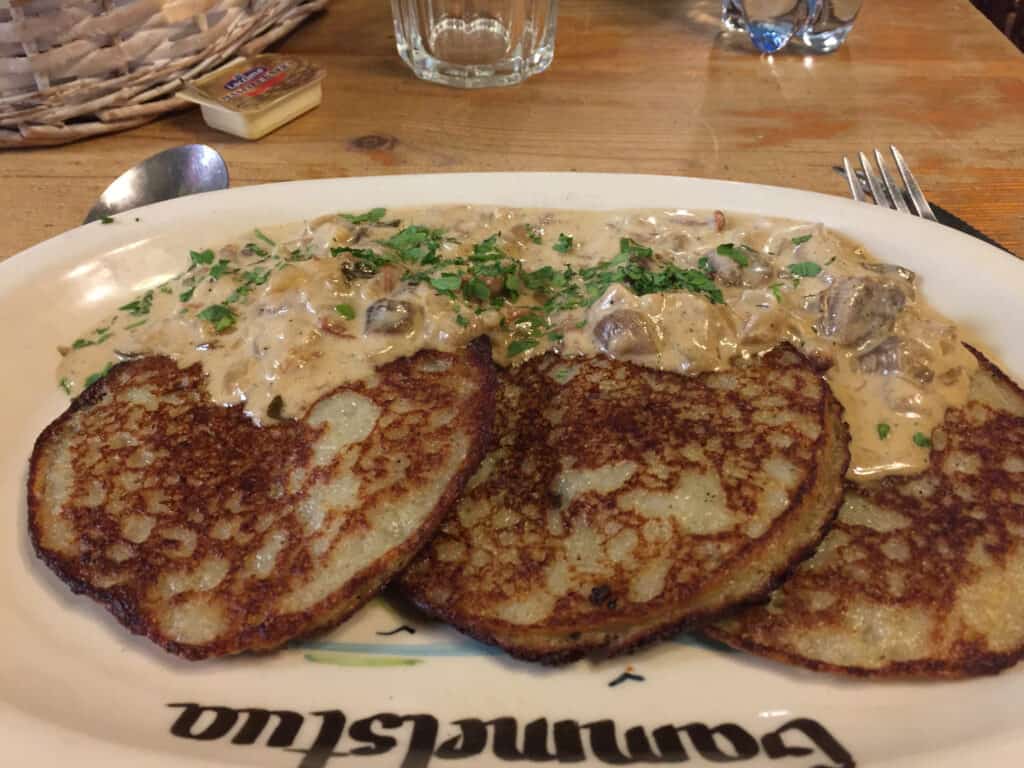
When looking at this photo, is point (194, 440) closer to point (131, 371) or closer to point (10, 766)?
point (131, 371)

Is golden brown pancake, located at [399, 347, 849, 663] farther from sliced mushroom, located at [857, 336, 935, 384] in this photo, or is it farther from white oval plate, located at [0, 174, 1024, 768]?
sliced mushroom, located at [857, 336, 935, 384]

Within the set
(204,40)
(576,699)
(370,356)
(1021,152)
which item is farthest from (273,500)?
(1021,152)

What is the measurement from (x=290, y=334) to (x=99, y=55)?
2.50 meters

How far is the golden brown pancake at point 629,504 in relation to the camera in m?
1.78

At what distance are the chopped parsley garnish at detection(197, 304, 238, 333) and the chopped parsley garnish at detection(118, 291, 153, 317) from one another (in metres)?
0.27

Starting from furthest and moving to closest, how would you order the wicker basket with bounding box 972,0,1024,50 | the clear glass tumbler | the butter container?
1. the wicker basket with bounding box 972,0,1024,50
2. the clear glass tumbler
3. the butter container

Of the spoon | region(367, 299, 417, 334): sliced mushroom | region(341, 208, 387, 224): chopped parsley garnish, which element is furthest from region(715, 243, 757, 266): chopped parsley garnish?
the spoon

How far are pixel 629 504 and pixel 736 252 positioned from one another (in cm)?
111

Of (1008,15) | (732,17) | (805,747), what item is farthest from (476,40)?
(1008,15)

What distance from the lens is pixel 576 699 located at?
1.74 m

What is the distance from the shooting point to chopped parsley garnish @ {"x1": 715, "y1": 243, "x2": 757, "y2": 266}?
263 centimetres

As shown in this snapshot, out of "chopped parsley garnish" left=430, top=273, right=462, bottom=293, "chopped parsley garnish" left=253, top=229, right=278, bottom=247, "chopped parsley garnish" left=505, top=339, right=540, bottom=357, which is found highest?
"chopped parsley garnish" left=430, top=273, right=462, bottom=293

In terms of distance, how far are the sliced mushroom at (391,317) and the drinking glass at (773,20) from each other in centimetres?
389

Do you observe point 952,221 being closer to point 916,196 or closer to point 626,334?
point 916,196
